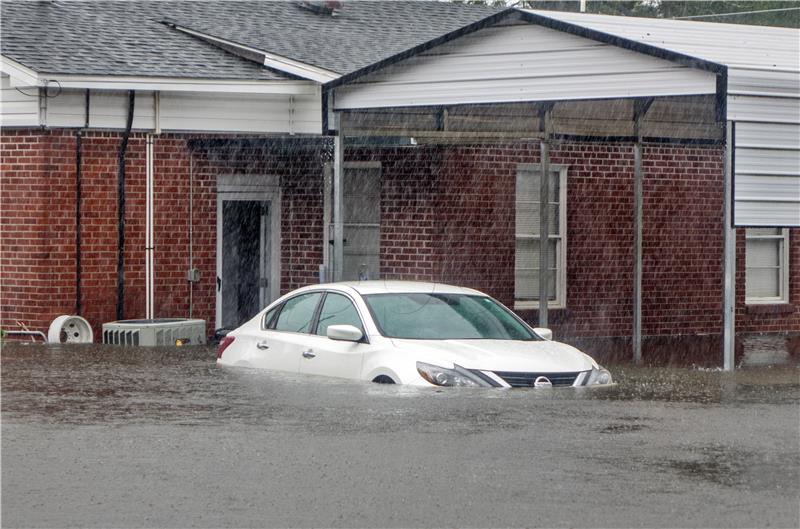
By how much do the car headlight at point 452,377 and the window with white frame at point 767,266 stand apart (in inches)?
509

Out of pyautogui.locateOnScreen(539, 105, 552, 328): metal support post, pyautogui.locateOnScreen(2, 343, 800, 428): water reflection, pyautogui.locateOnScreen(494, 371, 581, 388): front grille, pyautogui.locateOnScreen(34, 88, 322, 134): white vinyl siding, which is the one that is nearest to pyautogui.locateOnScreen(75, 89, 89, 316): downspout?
pyautogui.locateOnScreen(34, 88, 322, 134): white vinyl siding

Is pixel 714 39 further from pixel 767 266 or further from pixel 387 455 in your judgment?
pixel 387 455

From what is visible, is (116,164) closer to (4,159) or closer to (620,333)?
(4,159)

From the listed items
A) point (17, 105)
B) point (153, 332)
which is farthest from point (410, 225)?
point (17, 105)

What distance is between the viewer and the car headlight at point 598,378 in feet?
37.3

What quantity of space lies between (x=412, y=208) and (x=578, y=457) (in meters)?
10.9

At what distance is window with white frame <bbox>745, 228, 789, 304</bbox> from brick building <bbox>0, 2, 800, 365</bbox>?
7 cm

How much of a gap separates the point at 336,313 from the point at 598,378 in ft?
7.90

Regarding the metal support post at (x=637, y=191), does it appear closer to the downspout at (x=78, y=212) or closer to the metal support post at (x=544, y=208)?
the metal support post at (x=544, y=208)

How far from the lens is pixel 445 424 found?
9.97 metres

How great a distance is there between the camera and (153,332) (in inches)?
683

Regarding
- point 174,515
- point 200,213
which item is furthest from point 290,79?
point 174,515

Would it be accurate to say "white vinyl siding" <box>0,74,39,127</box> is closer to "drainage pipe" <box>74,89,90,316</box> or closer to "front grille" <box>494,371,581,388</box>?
"drainage pipe" <box>74,89,90,316</box>

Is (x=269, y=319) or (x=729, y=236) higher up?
(x=729, y=236)
